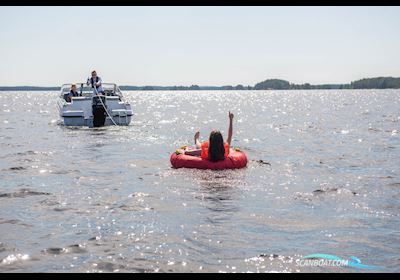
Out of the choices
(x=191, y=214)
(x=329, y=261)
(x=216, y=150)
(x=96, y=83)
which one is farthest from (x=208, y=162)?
(x=96, y=83)

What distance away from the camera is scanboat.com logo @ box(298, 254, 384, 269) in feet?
20.4

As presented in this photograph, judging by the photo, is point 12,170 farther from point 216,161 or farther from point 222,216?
point 222,216

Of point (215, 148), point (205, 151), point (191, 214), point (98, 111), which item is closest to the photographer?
point (191, 214)

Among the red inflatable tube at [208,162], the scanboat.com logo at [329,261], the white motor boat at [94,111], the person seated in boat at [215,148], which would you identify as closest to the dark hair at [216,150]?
the person seated in boat at [215,148]

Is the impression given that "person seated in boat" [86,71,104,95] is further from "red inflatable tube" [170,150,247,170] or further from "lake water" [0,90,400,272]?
"red inflatable tube" [170,150,247,170]

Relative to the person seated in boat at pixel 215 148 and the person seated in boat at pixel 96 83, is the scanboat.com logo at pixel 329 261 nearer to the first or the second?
the person seated in boat at pixel 215 148

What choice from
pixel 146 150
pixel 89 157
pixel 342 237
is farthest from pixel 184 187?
pixel 146 150

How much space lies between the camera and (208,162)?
40.7 feet

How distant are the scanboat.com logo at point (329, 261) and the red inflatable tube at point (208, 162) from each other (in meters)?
6.01

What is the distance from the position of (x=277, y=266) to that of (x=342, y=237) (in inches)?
64.5

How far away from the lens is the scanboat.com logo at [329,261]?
6223 mm

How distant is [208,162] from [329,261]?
6268 mm

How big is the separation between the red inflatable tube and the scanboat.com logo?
19.7 ft

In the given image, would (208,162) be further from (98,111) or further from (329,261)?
(98,111)
